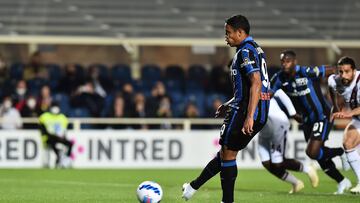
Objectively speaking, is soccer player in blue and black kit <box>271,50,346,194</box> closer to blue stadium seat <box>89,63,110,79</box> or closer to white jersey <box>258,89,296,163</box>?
white jersey <box>258,89,296,163</box>

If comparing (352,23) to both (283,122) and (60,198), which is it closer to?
(283,122)

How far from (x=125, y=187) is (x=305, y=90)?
297 cm

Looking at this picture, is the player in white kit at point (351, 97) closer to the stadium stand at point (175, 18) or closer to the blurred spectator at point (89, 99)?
the blurred spectator at point (89, 99)

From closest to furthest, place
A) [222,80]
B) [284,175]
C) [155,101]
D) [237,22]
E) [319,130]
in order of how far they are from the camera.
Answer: [237,22]
[284,175]
[319,130]
[155,101]
[222,80]

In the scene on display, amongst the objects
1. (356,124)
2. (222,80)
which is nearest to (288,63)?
(356,124)

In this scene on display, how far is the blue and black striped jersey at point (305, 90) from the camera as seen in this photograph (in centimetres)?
1354

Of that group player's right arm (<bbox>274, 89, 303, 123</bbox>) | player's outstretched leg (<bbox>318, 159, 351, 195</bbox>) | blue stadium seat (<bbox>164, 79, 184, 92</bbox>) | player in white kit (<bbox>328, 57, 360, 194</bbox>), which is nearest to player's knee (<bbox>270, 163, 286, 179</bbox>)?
player's outstretched leg (<bbox>318, 159, 351, 195</bbox>)

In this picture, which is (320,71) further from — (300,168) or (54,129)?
(54,129)

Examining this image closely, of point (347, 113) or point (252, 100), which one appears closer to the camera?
point (252, 100)

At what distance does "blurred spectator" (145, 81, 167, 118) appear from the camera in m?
21.7

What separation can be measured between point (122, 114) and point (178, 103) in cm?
207

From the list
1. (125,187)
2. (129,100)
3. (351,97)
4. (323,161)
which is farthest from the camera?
(129,100)

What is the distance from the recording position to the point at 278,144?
13.6 meters

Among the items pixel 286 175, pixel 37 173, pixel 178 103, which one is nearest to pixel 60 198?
pixel 286 175
